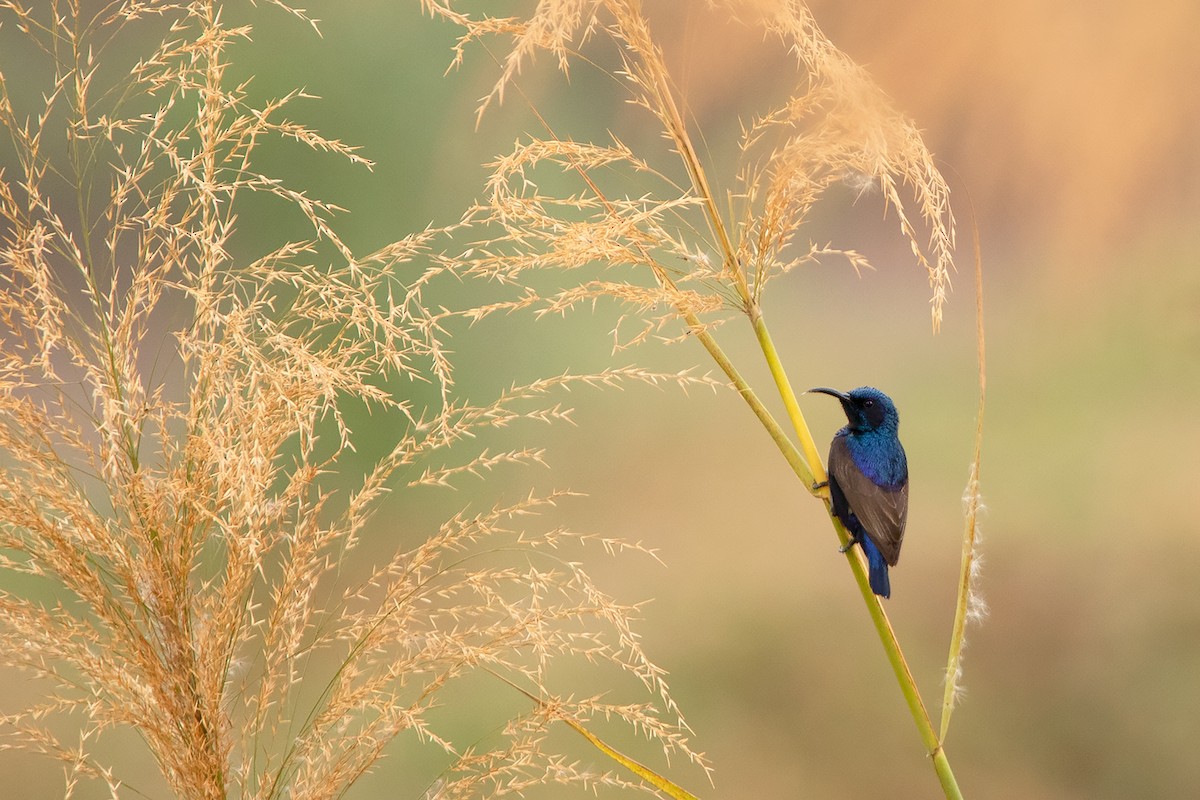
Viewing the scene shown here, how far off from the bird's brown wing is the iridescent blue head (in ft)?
0.30

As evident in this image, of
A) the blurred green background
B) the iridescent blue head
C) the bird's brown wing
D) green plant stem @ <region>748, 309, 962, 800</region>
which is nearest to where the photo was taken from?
green plant stem @ <region>748, 309, 962, 800</region>

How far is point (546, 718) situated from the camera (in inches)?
37.7

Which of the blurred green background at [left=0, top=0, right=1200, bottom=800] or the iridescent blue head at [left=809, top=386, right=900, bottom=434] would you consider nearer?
the iridescent blue head at [left=809, top=386, right=900, bottom=434]

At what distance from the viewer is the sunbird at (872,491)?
1.00 metres

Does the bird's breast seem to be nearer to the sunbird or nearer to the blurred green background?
the sunbird

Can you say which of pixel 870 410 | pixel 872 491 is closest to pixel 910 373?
pixel 870 410

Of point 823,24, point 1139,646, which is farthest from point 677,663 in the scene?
point 823,24

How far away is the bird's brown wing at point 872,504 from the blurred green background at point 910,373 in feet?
1.49

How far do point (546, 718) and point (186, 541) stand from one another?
14.8 inches

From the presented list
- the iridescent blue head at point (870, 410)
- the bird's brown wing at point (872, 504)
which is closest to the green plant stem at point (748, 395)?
the bird's brown wing at point (872, 504)

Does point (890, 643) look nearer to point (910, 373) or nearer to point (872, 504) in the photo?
point (872, 504)

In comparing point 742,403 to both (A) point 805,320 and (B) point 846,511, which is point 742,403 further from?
(B) point 846,511

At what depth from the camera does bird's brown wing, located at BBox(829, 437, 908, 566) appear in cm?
100

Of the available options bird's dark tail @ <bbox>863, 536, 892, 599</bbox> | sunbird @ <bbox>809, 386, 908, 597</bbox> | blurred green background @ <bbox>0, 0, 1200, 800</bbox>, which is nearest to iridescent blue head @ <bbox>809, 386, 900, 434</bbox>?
sunbird @ <bbox>809, 386, 908, 597</bbox>
